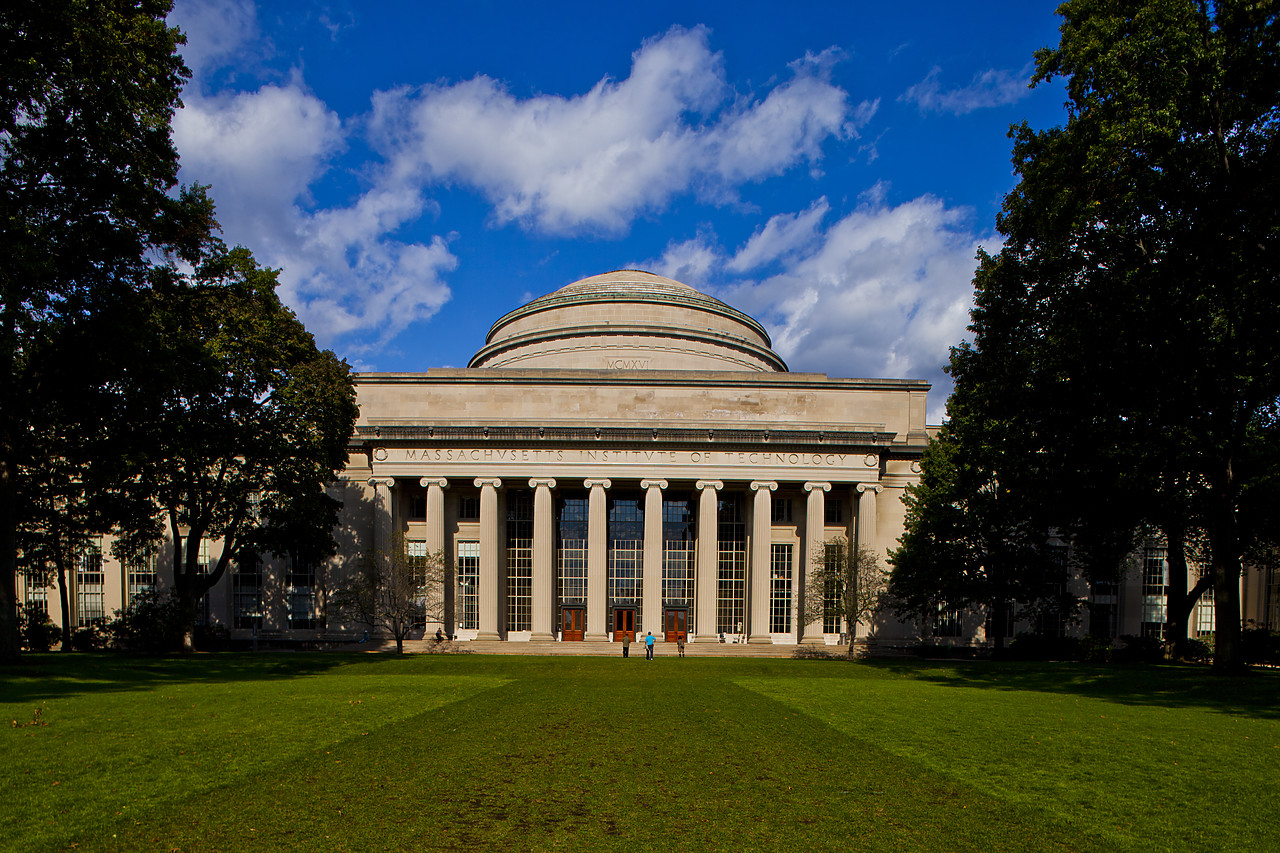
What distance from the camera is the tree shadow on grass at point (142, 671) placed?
18.7 meters

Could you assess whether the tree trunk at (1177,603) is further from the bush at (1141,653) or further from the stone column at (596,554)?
the stone column at (596,554)

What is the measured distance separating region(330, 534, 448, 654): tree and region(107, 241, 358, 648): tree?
3163 millimetres

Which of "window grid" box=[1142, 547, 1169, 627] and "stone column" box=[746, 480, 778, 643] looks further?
"window grid" box=[1142, 547, 1169, 627]

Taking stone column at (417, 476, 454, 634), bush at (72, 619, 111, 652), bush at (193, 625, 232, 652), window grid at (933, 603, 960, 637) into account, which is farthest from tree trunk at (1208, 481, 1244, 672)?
bush at (72, 619, 111, 652)

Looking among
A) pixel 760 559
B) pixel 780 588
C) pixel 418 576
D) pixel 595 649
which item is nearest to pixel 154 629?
pixel 418 576

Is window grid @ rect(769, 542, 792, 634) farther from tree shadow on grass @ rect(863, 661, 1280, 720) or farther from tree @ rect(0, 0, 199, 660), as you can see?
tree @ rect(0, 0, 199, 660)

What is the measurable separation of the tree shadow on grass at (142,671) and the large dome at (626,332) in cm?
2972

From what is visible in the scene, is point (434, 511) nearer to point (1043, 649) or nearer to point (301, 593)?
point (301, 593)

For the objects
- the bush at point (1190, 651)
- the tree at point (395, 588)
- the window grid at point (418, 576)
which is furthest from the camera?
the window grid at point (418, 576)

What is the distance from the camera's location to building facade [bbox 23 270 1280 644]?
4462cm

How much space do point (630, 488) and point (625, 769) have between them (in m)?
36.4

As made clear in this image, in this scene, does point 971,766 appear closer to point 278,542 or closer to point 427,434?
point 278,542

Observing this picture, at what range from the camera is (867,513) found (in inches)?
1756

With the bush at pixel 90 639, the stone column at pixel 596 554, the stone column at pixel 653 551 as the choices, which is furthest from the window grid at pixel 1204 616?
the bush at pixel 90 639
